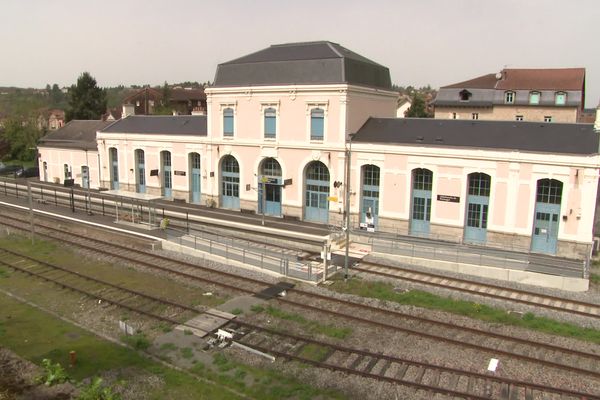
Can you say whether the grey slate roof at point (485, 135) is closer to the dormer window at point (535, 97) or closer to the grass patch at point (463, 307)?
the grass patch at point (463, 307)

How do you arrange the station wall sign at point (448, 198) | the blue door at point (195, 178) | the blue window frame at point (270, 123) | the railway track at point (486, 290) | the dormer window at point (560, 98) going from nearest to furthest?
the railway track at point (486, 290)
the station wall sign at point (448, 198)
the blue window frame at point (270, 123)
the blue door at point (195, 178)
the dormer window at point (560, 98)

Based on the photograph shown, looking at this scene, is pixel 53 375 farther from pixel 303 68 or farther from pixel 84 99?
pixel 84 99

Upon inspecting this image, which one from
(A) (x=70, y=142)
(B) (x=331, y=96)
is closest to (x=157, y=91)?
(A) (x=70, y=142)

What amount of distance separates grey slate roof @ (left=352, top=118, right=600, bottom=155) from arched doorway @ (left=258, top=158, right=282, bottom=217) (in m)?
6.93

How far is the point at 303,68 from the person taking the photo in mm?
33906

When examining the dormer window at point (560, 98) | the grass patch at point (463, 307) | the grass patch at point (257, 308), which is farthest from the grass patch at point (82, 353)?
the dormer window at point (560, 98)

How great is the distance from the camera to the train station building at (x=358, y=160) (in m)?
26.9

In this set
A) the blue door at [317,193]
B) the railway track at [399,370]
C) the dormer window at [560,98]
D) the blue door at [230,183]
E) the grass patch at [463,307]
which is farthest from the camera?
the dormer window at [560,98]

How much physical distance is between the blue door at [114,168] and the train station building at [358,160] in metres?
2.24

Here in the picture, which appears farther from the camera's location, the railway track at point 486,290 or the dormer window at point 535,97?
the dormer window at point 535,97

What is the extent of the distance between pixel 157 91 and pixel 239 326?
104147 mm

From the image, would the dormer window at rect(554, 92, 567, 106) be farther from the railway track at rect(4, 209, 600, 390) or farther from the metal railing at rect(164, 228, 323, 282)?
the railway track at rect(4, 209, 600, 390)

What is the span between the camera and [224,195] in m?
39.2

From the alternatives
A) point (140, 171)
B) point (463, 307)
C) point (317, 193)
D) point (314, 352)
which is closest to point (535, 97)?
point (317, 193)
